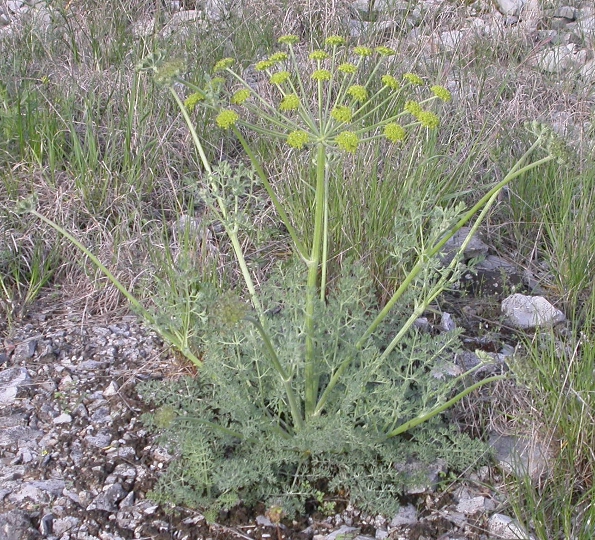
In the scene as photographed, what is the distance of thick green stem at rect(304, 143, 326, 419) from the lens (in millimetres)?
2008

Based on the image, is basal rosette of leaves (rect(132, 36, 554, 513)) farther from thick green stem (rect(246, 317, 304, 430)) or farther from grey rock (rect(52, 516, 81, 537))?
grey rock (rect(52, 516, 81, 537))

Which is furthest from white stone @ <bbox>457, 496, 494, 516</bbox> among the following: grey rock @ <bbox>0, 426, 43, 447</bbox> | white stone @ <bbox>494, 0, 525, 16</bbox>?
white stone @ <bbox>494, 0, 525, 16</bbox>

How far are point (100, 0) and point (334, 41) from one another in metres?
3.53

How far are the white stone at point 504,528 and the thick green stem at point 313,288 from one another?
64 centimetres

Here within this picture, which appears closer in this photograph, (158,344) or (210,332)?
(210,332)

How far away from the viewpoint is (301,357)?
7.55 feet

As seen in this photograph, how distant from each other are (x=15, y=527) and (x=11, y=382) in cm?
69

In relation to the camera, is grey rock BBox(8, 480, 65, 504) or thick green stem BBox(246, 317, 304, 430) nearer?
thick green stem BBox(246, 317, 304, 430)

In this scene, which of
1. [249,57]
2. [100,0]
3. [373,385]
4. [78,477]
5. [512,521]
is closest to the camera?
[512,521]

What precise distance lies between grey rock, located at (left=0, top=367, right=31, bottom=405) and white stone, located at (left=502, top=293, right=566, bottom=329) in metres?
1.90

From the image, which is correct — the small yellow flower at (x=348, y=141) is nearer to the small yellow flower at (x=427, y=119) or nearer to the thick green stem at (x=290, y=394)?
the small yellow flower at (x=427, y=119)

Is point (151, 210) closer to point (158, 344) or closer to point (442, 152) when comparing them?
point (158, 344)

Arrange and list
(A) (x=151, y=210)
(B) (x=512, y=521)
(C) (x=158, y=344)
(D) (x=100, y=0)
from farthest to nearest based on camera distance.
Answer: (D) (x=100, y=0)
(A) (x=151, y=210)
(C) (x=158, y=344)
(B) (x=512, y=521)

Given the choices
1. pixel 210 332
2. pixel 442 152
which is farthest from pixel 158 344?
pixel 442 152
